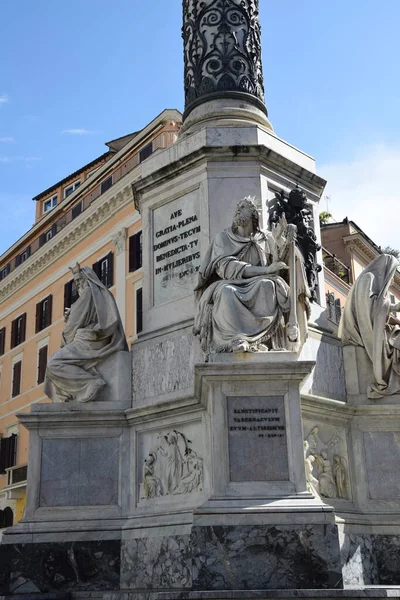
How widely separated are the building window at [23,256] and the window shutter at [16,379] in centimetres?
638

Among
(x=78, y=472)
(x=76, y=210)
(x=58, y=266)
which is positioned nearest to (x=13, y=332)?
(x=58, y=266)

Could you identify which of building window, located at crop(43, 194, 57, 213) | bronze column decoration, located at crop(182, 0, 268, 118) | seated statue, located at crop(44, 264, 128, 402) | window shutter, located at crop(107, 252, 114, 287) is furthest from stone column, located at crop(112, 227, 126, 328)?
seated statue, located at crop(44, 264, 128, 402)

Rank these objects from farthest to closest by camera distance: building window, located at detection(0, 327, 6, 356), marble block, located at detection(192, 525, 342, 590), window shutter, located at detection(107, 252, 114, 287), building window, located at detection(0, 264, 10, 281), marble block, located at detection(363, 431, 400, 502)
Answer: building window, located at detection(0, 264, 10, 281), building window, located at detection(0, 327, 6, 356), window shutter, located at detection(107, 252, 114, 287), marble block, located at detection(363, 431, 400, 502), marble block, located at detection(192, 525, 342, 590)

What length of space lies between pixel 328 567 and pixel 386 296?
4221mm

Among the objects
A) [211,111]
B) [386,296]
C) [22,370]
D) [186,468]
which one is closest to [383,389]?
[386,296]

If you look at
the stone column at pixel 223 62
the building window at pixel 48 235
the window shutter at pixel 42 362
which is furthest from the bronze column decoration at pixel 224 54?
the building window at pixel 48 235

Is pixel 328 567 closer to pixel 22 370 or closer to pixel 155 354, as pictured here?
pixel 155 354

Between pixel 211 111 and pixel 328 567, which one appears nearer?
pixel 328 567

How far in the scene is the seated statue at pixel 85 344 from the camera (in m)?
11.1

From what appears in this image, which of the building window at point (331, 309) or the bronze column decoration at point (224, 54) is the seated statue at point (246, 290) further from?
the bronze column decoration at point (224, 54)

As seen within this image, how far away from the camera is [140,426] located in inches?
428

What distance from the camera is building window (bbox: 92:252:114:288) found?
1565 inches

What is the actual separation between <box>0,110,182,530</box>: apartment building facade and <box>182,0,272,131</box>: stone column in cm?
2236

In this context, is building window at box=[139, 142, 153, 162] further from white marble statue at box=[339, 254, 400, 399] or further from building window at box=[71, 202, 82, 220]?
white marble statue at box=[339, 254, 400, 399]
